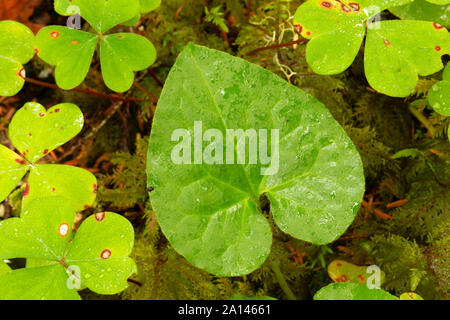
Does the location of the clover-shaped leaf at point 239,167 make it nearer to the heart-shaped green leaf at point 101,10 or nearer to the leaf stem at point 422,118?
the heart-shaped green leaf at point 101,10

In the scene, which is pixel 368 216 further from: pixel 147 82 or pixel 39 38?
pixel 39 38

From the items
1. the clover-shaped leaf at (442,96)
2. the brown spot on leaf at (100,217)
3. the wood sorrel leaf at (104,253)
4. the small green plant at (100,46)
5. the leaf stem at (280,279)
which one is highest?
the small green plant at (100,46)

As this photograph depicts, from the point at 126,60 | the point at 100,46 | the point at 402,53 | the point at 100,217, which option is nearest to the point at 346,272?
the point at 402,53

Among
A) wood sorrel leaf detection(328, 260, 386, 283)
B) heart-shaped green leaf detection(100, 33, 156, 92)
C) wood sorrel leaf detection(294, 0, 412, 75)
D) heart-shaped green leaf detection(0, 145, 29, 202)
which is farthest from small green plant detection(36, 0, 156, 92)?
wood sorrel leaf detection(328, 260, 386, 283)

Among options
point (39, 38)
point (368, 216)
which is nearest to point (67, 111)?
point (39, 38)

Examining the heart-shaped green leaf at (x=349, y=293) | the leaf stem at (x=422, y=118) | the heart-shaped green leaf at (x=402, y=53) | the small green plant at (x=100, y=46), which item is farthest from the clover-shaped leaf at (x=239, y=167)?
the leaf stem at (x=422, y=118)
